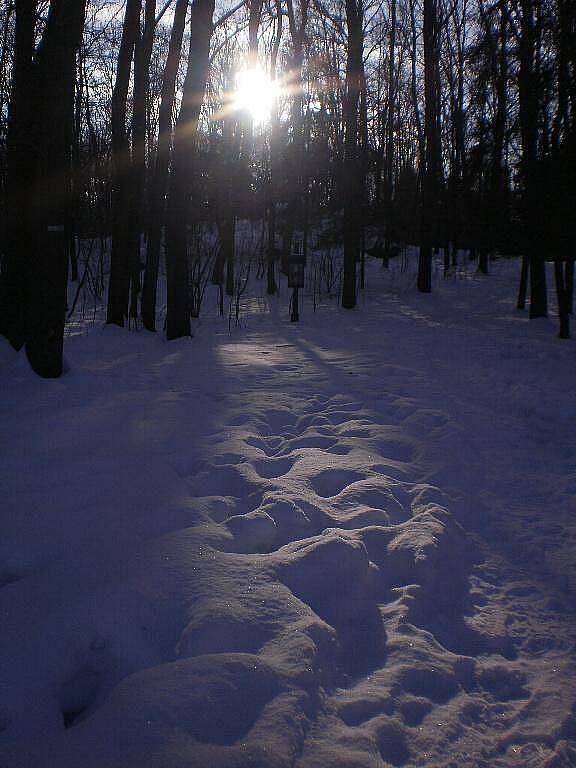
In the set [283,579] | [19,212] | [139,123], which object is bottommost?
[283,579]

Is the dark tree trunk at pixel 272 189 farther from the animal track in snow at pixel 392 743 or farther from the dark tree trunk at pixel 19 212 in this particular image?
the animal track in snow at pixel 392 743

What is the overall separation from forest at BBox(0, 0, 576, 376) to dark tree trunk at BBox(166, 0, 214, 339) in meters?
0.02

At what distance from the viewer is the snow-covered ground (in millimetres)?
1590

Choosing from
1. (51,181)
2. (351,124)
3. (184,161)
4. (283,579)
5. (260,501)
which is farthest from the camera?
(351,124)

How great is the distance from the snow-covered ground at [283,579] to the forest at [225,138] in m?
2.29

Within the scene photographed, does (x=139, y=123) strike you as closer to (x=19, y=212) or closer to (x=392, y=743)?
(x=19, y=212)

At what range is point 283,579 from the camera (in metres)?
2.28

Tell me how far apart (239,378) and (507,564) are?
3.62 metres

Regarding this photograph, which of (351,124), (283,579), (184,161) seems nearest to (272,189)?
(351,124)

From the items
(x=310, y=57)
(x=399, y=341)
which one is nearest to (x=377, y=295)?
(x=310, y=57)

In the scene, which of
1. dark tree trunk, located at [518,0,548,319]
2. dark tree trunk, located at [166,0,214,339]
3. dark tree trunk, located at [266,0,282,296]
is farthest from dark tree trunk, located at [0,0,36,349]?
dark tree trunk, located at [266,0,282,296]

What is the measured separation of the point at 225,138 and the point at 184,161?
38.4 feet

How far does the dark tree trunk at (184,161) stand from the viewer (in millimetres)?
7504

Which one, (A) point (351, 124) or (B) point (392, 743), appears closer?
(B) point (392, 743)
